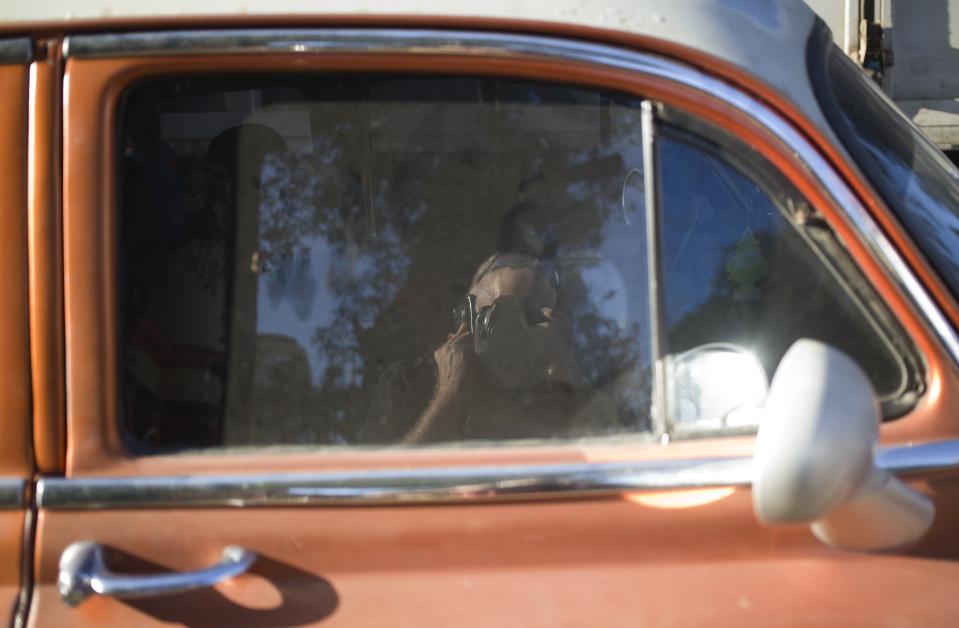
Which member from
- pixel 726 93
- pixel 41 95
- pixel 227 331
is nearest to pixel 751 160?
pixel 726 93

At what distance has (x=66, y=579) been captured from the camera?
1315 mm

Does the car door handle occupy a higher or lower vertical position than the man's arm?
lower

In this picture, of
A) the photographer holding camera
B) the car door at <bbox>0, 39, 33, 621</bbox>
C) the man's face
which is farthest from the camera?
the man's face

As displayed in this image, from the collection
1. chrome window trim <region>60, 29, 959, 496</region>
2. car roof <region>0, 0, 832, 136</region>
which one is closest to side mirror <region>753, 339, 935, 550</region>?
chrome window trim <region>60, 29, 959, 496</region>

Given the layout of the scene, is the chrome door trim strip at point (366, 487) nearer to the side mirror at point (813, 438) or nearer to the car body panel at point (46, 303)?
the car body panel at point (46, 303)

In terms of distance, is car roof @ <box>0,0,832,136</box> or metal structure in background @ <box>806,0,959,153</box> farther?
metal structure in background @ <box>806,0,959,153</box>

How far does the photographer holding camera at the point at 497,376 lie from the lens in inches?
59.7

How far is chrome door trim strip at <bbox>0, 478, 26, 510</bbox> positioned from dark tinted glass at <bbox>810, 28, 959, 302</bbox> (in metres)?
1.21

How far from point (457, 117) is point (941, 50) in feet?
15.8

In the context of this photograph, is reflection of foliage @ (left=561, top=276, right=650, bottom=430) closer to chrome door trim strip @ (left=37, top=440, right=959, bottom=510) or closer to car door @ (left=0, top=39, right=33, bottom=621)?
chrome door trim strip @ (left=37, top=440, right=959, bottom=510)

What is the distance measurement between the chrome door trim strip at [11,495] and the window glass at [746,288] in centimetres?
89

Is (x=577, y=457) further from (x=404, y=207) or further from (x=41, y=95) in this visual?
(x=41, y=95)

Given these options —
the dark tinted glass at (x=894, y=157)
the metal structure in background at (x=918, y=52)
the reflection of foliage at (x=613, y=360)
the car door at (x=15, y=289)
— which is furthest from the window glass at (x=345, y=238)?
the metal structure in background at (x=918, y=52)

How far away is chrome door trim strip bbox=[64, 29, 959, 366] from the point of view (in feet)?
4.65
